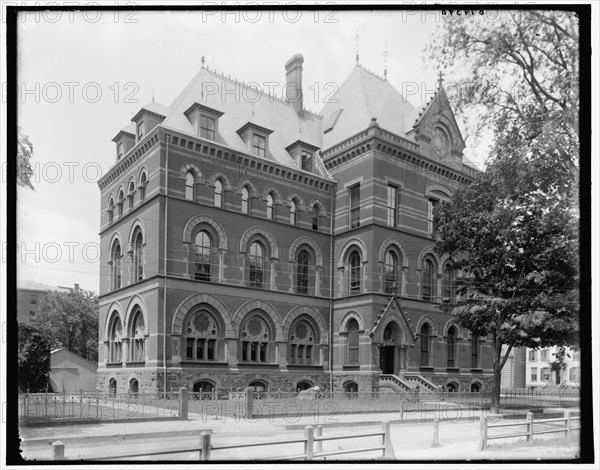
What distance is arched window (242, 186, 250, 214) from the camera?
107ft

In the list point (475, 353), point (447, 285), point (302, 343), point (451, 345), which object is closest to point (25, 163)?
point (302, 343)

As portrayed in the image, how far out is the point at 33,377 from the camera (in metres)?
24.9

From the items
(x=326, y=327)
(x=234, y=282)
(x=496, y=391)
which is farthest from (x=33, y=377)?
(x=496, y=391)

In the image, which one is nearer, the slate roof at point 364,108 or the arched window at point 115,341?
the arched window at point 115,341

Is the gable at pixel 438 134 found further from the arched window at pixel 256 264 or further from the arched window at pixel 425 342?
the arched window at pixel 256 264

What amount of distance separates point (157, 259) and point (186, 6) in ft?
57.2

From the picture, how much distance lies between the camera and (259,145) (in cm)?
3425

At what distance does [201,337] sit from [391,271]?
38.2 feet

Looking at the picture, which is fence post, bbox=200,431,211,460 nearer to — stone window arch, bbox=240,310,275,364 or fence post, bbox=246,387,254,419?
fence post, bbox=246,387,254,419

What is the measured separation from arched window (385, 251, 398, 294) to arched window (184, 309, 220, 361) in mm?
10066

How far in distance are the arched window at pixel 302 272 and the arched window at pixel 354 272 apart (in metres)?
2.48

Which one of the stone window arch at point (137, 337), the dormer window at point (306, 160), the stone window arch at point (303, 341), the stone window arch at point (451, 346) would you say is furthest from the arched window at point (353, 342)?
the stone window arch at point (137, 337)

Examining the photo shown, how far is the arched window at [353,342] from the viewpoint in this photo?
34188mm

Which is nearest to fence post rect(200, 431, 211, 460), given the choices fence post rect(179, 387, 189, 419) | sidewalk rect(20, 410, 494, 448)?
sidewalk rect(20, 410, 494, 448)
